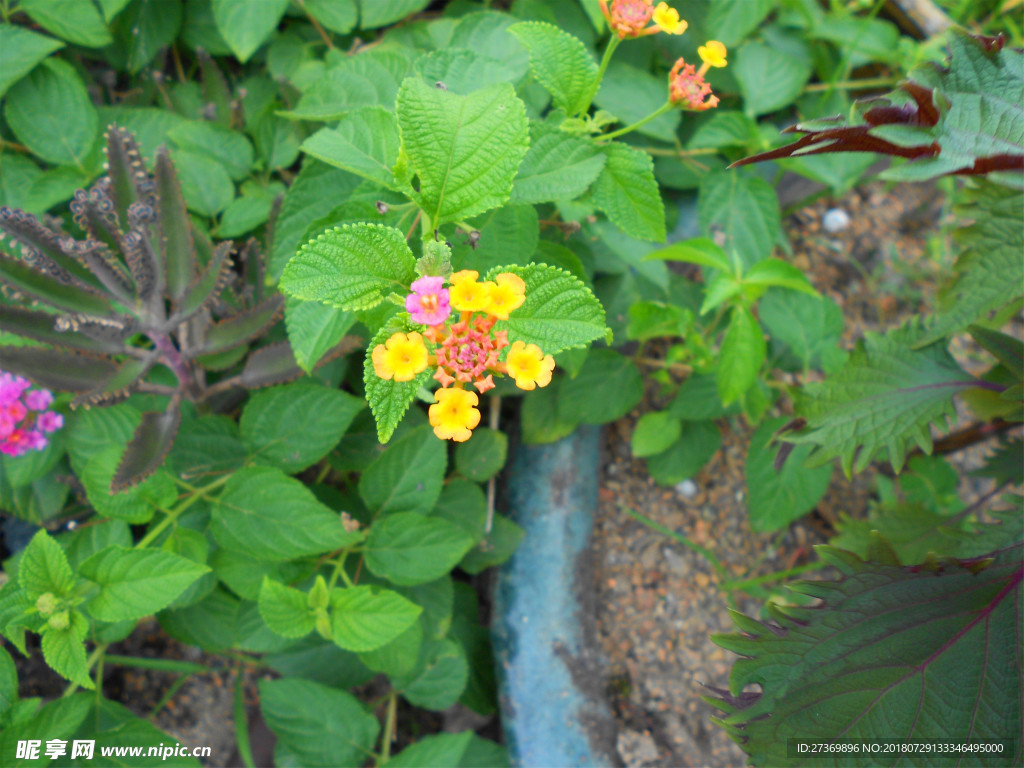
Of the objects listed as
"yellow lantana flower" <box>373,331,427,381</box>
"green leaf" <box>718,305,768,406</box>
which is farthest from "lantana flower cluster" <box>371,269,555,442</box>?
"green leaf" <box>718,305,768,406</box>

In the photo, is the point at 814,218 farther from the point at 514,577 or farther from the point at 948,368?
the point at 514,577

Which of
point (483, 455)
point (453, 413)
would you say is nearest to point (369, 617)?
point (483, 455)

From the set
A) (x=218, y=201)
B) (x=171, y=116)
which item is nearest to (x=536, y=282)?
(x=218, y=201)

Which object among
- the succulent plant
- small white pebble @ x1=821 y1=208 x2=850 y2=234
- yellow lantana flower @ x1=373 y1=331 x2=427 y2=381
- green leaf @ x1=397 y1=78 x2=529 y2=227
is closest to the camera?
yellow lantana flower @ x1=373 y1=331 x2=427 y2=381

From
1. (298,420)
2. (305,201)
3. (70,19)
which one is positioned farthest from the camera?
(70,19)

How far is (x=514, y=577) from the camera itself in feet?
4.50

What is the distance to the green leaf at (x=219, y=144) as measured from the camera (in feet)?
4.36

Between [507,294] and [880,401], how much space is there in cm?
77

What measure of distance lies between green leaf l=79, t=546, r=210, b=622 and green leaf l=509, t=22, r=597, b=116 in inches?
32.5

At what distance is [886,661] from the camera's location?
0.92 meters

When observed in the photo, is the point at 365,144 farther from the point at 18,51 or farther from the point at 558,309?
the point at 18,51

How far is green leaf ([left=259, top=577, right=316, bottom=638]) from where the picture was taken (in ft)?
3.29

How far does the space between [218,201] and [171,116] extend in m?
0.23

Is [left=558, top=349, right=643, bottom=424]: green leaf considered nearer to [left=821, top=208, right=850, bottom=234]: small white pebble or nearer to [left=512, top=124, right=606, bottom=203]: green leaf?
[left=512, top=124, right=606, bottom=203]: green leaf
